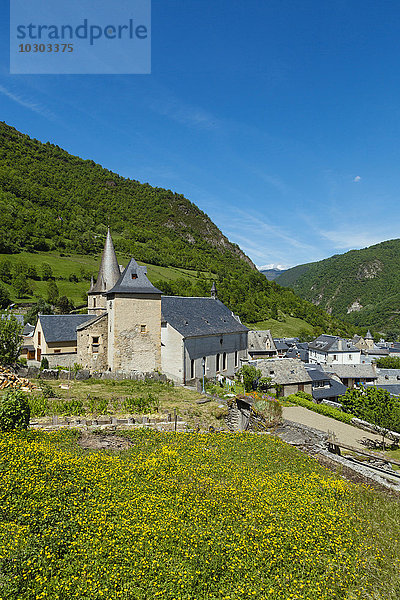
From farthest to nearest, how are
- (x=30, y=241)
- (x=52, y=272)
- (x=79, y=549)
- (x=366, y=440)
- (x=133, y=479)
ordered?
(x=30, y=241)
(x=52, y=272)
(x=366, y=440)
(x=133, y=479)
(x=79, y=549)

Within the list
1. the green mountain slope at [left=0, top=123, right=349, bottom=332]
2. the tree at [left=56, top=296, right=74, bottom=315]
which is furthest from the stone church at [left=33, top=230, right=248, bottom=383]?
the green mountain slope at [left=0, top=123, right=349, bottom=332]

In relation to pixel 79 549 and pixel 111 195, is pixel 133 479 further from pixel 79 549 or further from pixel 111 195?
pixel 111 195

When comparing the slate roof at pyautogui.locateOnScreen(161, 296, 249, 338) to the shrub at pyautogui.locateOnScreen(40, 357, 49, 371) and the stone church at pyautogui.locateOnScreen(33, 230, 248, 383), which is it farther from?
the shrub at pyautogui.locateOnScreen(40, 357, 49, 371)

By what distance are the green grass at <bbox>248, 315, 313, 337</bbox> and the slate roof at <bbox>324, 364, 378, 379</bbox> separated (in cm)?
4296

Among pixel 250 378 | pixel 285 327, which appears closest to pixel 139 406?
pixel 250 378

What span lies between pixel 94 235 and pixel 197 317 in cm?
9704

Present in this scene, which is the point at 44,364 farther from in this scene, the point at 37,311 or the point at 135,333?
the point at 37,311

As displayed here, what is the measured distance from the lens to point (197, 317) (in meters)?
41.2

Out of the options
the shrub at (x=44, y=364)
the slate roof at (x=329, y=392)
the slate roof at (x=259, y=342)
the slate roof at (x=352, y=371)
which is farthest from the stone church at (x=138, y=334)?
the slate roof at (x=259, y=342)

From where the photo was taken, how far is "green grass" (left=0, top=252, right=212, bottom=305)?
267ft

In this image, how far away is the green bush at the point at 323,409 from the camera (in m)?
31.5

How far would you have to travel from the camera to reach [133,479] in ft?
33.3

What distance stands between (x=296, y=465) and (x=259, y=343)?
2241 inches

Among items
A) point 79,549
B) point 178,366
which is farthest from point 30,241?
point 79,549
